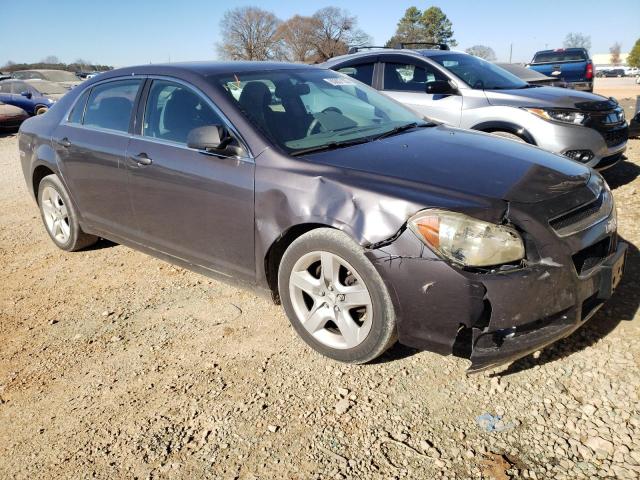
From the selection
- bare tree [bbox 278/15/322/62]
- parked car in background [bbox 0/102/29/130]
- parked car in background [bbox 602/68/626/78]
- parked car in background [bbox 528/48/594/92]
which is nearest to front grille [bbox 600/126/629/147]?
parked car in background [bbox 528/48/594/92]

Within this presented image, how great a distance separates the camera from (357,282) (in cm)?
271

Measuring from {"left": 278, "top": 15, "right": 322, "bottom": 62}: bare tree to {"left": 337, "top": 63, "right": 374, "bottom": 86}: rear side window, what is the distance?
6643 centimetres

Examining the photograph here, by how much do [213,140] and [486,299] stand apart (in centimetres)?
176

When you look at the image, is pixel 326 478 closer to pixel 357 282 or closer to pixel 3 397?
pixel 357 282

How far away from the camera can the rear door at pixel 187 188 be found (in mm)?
3113

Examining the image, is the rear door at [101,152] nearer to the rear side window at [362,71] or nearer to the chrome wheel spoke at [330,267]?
the chrome wheel spoke at [330,267]

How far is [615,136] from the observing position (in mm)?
5684

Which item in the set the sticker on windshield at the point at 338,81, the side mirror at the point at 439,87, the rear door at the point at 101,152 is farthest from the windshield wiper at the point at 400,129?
the side mirror at the point at 439,87

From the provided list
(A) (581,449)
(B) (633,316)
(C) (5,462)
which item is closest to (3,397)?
(C) (5,462)

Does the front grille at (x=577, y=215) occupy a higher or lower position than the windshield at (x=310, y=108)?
lower

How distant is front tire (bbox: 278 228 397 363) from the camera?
258cm

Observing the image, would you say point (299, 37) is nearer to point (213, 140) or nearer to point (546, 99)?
point (546, 99)

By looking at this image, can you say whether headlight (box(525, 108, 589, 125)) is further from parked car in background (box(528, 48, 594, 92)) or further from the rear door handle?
parked car in background (box(528, 48, 594, 92))

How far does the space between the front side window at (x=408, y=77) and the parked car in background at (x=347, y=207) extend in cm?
272
